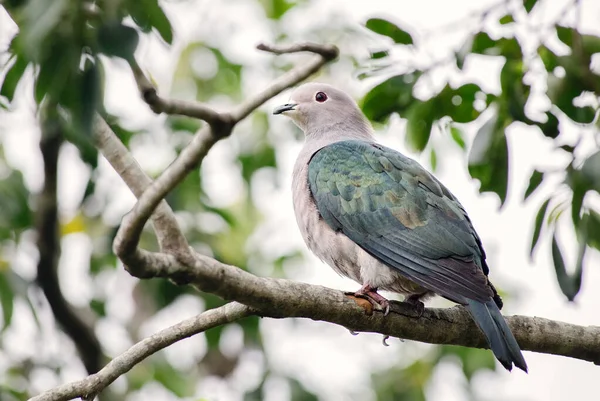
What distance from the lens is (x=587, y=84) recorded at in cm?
375

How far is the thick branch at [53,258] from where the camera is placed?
5.65 meters

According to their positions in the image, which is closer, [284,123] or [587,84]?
[587,84]

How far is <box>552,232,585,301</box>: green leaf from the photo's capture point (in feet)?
12.6

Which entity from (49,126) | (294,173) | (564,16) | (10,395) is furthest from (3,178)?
(564,16)

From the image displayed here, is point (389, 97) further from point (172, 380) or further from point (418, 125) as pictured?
point (172, 380)

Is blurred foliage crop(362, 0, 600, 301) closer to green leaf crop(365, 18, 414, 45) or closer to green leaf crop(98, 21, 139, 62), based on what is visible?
green leaf crop(365, 18, 414, 45)

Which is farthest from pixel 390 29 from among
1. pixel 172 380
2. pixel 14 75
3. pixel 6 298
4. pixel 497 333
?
pixel 172 380

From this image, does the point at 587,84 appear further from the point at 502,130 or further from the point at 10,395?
the point at 10,395

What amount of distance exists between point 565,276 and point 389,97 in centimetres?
110

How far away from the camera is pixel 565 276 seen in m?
3.87

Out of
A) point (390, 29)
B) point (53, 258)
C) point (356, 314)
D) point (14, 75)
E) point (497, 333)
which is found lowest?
point (53, 258)

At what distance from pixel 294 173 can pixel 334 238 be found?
637 millimetres

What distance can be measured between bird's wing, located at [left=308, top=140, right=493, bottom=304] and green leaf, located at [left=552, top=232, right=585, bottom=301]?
325 millimetres

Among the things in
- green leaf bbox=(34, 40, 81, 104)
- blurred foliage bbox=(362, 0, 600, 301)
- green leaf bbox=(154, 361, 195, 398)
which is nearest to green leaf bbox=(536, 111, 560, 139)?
blurred foliage bbox=(362, 0, 600, 301)
